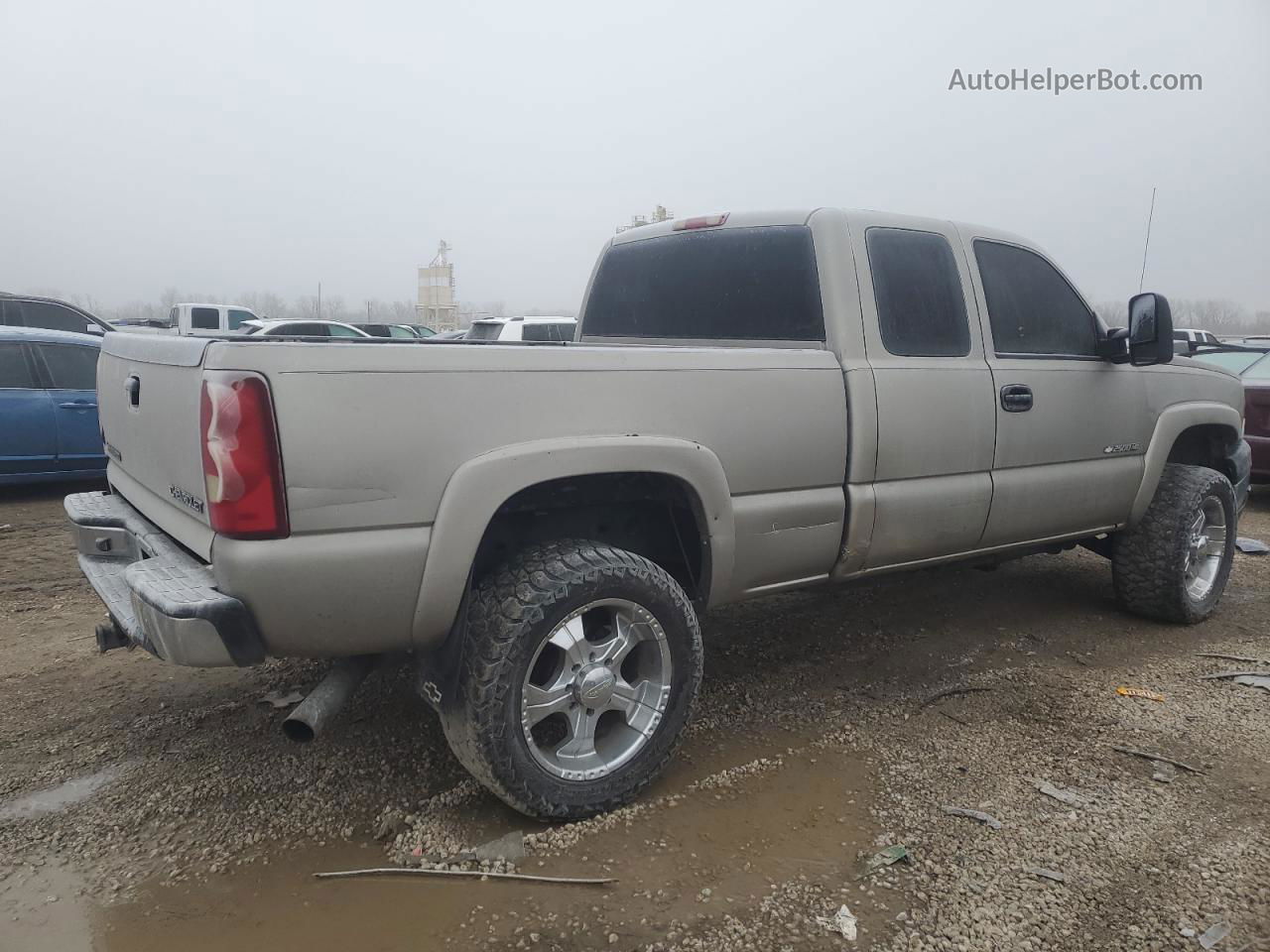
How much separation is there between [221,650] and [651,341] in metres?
2.34

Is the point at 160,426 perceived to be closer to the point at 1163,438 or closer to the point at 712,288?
the point at 712,288

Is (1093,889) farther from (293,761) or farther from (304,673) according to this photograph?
(304,673)

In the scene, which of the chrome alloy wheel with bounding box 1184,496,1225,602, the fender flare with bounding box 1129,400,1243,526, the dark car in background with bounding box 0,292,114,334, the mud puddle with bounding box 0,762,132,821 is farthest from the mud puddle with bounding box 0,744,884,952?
the dark car in background with bounding box 0,292,114,334

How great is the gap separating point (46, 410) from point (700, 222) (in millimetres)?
6258

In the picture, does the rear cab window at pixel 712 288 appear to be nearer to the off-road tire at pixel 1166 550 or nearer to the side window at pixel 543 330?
the off-road tire at pixel 1166 550

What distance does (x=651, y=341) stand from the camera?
395 cm

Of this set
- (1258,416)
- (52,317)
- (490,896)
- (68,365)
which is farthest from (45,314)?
(1258,416)

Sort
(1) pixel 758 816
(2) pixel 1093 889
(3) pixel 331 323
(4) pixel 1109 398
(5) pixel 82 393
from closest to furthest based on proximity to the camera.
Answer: (2) pixel 1093 889, (1) pixel 758 816, (4) pixel 1109 398, (5) pixel 82 393, (3) pixel 331 323

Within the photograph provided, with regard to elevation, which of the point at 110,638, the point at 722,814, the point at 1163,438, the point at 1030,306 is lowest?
the point at 722,814

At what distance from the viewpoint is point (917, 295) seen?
3488mm

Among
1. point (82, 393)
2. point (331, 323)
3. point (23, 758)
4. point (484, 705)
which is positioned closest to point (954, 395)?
point (484, 705)

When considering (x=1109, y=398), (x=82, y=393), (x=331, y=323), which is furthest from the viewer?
(x=331, y=323)

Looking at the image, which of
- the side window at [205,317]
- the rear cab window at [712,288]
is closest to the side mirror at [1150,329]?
the rear cab window at [712,288]

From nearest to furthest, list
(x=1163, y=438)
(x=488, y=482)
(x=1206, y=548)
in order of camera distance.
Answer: (x=488, y=482) < (x=1163, y=438) < (x=1206, y=548)
